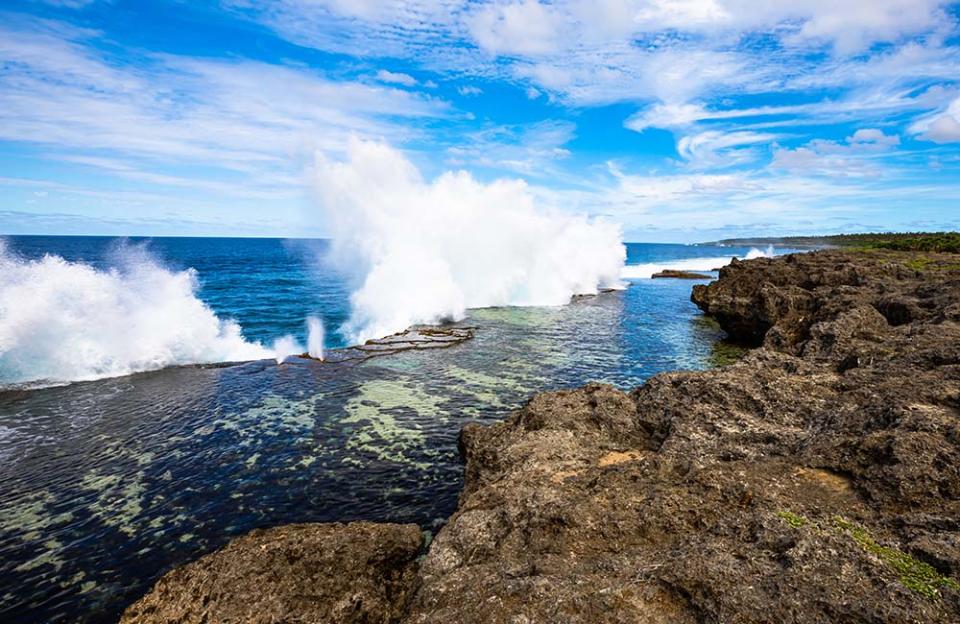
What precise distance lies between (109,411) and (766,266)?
39.8 m

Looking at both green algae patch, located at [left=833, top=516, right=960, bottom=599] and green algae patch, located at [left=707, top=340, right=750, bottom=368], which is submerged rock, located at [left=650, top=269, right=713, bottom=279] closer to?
green algae patch, located at [left=707, top=340, right=750, bottom=368]

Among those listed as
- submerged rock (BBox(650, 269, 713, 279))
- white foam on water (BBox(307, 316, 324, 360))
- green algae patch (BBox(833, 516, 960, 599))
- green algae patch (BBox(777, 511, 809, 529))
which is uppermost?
green algae patch (BBox(833, 516, 960, 599))

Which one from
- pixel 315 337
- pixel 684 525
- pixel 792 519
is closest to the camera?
pixel 792 519

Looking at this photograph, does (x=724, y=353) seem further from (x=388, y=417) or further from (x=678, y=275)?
(x=678, y=275)

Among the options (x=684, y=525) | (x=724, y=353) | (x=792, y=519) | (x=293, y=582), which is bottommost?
(x=724, y=353)

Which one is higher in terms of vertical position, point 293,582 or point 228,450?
point 293,582

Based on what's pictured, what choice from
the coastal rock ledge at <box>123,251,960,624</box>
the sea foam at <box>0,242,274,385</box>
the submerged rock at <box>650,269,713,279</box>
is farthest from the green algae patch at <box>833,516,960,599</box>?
the submerged rock at <box>650,269,713,279</box>

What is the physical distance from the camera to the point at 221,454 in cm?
1412

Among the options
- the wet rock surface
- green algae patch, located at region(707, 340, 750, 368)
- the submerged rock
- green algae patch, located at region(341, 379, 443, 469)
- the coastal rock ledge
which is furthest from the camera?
the submerged rock

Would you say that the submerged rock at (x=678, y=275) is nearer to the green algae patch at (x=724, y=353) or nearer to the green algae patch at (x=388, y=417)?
the green algae patch at (x=724, y=353)

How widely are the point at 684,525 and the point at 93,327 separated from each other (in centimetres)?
2692

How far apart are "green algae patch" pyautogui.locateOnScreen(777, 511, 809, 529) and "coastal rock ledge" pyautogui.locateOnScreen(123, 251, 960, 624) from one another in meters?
0.04

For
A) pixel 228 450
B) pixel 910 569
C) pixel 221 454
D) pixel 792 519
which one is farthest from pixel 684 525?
pixel 228 450

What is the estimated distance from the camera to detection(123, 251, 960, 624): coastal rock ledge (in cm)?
520
